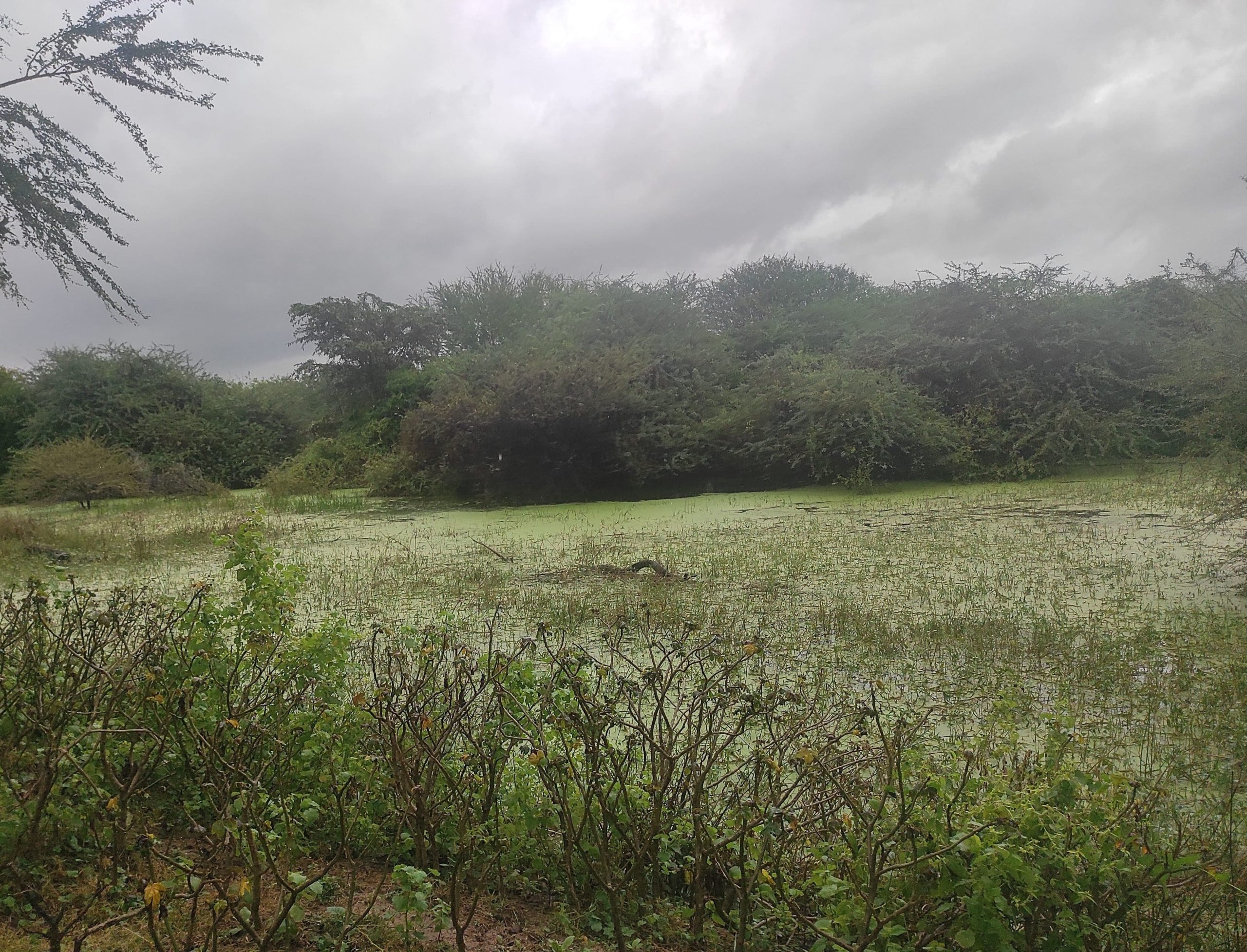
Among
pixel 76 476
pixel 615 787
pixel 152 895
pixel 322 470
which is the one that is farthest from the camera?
pixel 322 470

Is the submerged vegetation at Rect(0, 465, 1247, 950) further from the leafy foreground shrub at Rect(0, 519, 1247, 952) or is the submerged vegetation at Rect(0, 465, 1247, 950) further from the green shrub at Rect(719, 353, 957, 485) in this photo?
the green shrub at Rect(719, 353, 957, 485)

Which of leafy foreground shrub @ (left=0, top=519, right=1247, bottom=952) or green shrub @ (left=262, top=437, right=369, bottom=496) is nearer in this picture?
leafy foreground shrub @ (left=0, top=519, right=1247, bottom=952)

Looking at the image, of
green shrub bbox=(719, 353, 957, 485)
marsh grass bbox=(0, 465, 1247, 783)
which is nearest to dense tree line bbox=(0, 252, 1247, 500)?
green shrub bbox=(719, 353, 957, 485)

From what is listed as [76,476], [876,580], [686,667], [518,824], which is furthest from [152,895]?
[76,476]

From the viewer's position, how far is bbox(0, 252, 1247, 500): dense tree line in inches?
526

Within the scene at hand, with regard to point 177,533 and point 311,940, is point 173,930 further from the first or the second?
point 177,533

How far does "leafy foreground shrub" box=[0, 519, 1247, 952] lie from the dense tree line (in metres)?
11.1

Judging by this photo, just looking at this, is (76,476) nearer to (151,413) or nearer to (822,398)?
(151,413)

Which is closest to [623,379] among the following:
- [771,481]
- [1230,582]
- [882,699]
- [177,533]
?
[771,481]

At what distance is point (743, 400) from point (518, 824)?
13626 mm

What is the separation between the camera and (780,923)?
2.03 m

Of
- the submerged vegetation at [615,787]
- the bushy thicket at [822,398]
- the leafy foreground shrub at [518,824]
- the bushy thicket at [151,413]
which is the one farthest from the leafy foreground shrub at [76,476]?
the leafy foreground shrub at [518,824]

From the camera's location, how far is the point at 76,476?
1427 centimetres

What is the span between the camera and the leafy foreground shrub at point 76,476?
47.0 feet
